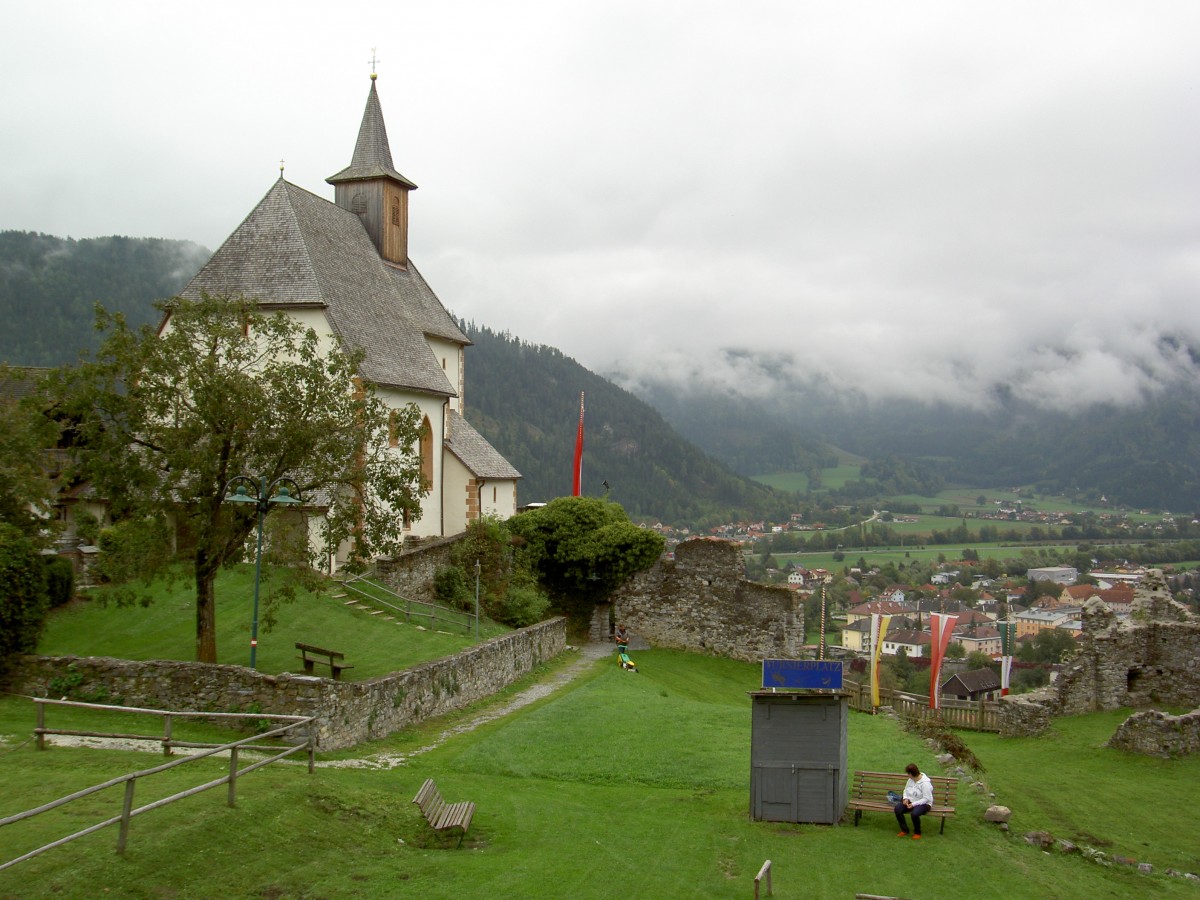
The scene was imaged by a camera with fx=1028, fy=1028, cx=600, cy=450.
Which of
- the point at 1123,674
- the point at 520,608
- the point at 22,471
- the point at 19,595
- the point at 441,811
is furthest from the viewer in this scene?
the point at 520,608

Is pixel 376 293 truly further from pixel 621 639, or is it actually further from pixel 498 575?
pixel 621 639

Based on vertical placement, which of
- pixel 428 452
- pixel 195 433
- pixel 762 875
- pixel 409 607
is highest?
pixel 428 452

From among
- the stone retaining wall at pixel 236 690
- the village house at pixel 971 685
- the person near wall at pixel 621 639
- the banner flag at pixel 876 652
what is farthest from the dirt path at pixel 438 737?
the village house at pixel 971 685

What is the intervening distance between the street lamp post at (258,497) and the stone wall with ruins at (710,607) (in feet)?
68.6

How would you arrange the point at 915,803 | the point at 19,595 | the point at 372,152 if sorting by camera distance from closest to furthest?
1. the point at 915,803
2. the point at 19,595
3. the point at 372,152

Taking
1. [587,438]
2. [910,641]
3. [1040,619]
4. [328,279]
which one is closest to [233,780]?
[328,279]

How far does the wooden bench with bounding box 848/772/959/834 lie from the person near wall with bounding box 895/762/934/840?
0.78ft

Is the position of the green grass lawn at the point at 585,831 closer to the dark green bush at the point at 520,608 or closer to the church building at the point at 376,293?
the dark green bush at the point at 520,608

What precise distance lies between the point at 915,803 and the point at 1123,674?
575 inches

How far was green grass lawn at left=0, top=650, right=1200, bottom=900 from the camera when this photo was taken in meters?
11.5

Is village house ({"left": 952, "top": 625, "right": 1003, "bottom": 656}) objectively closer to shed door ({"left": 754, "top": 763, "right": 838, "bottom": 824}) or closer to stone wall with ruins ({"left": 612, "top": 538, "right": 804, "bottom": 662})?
stone wall with ruins ({"left": 612, "top": 538, "right": 804, "bottom": 662})

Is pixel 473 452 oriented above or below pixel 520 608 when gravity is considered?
above

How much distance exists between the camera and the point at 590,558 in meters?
39.4

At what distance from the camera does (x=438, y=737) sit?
2116 centimetres
